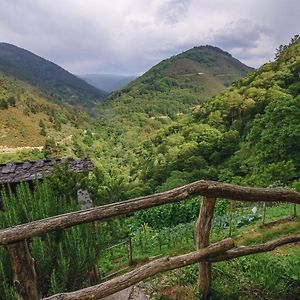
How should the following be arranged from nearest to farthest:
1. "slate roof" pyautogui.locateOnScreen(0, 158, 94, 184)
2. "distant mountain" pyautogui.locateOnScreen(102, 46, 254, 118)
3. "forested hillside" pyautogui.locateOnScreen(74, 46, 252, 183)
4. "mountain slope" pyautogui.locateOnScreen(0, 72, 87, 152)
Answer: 1. "slate roof" pyautogui.locateOnScreen(0, 158, 94, 184)
2. "mountain slope" pyautogui.locateOnScreen(0, 72, 87, 152)
3. "forested hillside" pyautogui.locateOnScreen(74, 46, 252, 183)
4. "distant mountain" pyautogui.locateOnScreen(102, 46, 254, 118)

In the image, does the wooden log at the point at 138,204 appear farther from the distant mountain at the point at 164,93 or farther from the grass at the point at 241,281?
the distant mountain at the point at 164,93

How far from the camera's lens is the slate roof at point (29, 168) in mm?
9297

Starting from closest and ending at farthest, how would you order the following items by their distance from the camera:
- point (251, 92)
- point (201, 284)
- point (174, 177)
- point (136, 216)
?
point (201, 284) < point (136, 216) < point (174, 177) < point (251, 92)

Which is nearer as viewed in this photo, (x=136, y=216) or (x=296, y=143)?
(x=136, y=216)

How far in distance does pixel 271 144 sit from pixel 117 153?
2893 inches

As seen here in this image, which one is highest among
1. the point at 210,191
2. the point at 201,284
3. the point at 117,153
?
the point at 210,191

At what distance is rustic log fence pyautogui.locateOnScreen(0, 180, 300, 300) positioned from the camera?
108 inches

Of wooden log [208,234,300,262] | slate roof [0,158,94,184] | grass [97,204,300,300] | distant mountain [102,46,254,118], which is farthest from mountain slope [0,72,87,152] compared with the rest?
wooden log [208,234,300,262]

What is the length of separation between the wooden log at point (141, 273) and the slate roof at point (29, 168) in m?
6.21

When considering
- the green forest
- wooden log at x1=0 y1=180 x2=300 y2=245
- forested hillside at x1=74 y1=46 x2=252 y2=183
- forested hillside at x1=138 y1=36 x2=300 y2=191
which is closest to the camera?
wooden log at x1=0 y1=180 x2=300 y2=245

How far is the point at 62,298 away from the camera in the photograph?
267 cm

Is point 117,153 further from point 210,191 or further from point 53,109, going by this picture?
point 210,191

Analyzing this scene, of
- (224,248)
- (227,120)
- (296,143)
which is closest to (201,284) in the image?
(224,248)

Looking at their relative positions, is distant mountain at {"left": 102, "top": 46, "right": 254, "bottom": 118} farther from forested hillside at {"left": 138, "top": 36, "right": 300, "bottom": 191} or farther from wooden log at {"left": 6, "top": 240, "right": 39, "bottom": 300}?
wooden log at {"left": 6, "top": 240, "right": 39, "bottom": 300}
